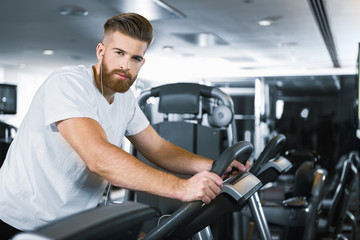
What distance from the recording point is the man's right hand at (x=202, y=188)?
106 centimetres

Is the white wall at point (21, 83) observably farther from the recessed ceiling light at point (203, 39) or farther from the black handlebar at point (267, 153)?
the black handlebar at point (267, 153)

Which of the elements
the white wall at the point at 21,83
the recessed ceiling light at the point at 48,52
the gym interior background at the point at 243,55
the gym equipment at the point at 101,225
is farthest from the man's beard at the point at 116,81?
the white wall at the point at 21,83

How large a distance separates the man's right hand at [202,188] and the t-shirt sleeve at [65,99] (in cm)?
37

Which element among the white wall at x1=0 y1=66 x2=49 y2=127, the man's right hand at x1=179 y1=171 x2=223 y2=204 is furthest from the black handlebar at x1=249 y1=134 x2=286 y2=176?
the white wall at x1=0 y1=66 x2=49 y2=127

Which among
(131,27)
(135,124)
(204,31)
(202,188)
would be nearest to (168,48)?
(204,31)

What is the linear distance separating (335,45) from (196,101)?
5039 millimetres

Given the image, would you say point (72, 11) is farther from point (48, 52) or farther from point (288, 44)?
point (288, 44)

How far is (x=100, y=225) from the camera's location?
0.57 m

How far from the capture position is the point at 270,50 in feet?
25.1

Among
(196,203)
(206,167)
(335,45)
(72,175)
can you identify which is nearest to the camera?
(196,203)

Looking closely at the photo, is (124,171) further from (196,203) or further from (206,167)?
(206,167)

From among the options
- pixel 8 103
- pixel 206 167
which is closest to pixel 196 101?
pixel 206 167

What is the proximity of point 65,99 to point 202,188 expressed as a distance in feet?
1.56

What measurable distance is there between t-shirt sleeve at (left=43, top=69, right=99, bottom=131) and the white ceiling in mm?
3491
